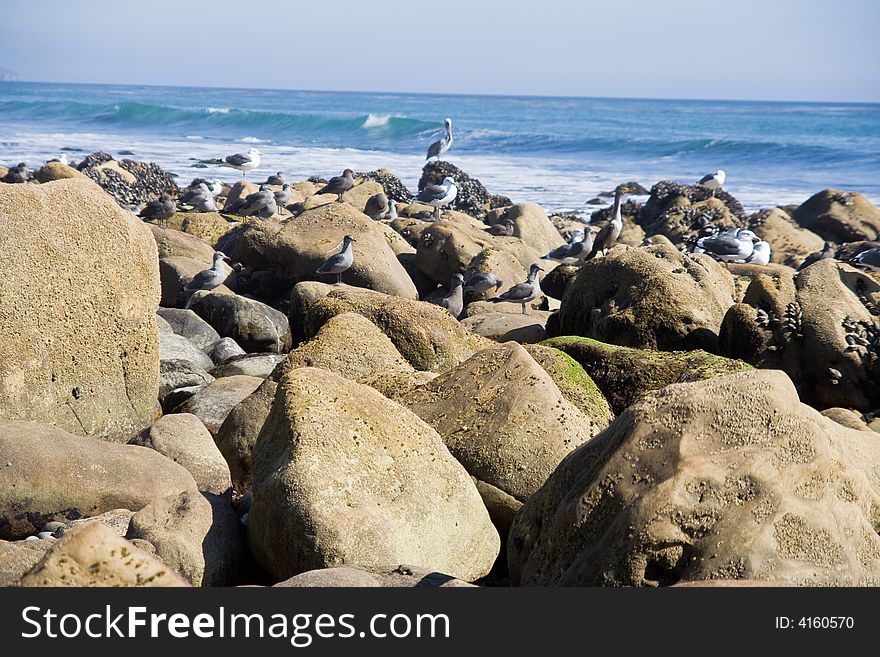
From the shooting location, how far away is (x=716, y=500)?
3777 mm

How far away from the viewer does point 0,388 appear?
19.9 feet

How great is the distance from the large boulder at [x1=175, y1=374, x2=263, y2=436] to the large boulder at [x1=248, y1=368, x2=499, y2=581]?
1950 millimetres

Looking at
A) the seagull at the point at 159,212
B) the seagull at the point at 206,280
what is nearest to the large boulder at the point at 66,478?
the seagull at the point at 206,280

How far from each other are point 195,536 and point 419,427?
1.27 metres

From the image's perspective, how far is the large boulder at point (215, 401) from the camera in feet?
23.0

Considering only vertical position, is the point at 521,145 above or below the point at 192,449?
below

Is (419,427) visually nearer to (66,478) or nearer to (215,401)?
(66,478)

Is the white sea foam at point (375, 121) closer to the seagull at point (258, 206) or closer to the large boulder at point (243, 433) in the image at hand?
the seagull at point (258, 206)

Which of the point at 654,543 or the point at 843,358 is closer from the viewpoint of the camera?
the point at 654,543

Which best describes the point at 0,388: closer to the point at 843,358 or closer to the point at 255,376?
the point at 255,376

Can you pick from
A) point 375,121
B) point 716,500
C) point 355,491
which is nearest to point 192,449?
point 355,491

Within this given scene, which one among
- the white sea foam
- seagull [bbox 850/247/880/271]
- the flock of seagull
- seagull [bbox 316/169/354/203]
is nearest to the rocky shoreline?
the flock of seagull
